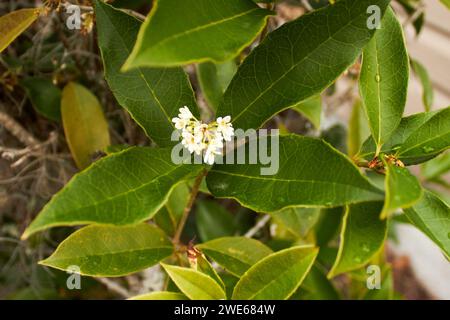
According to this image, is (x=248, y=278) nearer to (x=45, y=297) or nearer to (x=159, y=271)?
(x=159, y=271)

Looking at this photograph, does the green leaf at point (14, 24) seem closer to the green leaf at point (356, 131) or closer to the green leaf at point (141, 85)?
the green leaf at point (141, 85)

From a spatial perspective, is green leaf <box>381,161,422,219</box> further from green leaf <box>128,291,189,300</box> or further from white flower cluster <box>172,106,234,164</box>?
green leaf <box>128,291,189,300</box>

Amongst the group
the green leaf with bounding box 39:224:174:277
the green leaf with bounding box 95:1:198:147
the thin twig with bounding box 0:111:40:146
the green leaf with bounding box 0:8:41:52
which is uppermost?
the green leaf with bounding box 0:8:41:52

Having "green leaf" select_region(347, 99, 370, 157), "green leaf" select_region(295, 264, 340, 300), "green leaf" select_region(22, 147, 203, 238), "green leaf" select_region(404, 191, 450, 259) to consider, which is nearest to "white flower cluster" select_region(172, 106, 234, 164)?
"green leaf" select_region(22, 147, 203, 238)

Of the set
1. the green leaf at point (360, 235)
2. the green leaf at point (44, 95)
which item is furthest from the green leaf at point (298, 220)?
the green leaf at point (44, 95)

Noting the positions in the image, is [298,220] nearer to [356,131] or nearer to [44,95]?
[356,131]

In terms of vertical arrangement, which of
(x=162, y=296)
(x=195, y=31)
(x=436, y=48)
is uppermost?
(x=436, y=48)

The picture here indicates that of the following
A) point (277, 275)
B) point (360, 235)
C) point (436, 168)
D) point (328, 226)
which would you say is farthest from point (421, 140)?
point (436, 168)
